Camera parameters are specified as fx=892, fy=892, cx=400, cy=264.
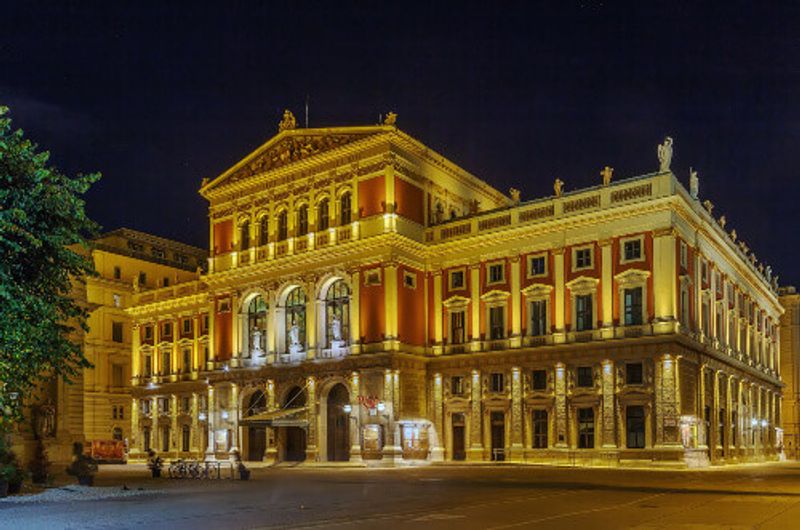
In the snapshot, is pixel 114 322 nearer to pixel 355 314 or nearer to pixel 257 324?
pixel 257 324

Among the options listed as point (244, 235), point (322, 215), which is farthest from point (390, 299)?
point (244, 235)

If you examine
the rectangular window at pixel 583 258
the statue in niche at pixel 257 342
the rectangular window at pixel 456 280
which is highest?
the rectangular window at pixel 583 258

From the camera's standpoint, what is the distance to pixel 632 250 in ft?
174

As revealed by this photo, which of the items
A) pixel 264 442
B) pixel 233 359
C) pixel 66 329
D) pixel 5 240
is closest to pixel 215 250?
pixel 233 359

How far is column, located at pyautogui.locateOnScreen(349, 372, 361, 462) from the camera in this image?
58.7m

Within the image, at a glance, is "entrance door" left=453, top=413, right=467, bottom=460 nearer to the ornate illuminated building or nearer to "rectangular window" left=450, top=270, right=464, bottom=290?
the ornate illuminated building

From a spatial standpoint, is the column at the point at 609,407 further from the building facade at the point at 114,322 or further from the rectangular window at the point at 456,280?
the building facade at the point at 114,322

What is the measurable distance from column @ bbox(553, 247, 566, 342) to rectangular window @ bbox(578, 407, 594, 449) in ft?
15.1

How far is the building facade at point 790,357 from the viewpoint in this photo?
283 ft

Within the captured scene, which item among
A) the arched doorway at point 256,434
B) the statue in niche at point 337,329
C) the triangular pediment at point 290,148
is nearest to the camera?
the statue in niche at point 337,329

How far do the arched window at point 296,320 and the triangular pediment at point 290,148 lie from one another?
32.0 ft

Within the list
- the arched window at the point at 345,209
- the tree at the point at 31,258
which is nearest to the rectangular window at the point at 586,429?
the arched window at the point at 345,209

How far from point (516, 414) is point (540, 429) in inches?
69.6

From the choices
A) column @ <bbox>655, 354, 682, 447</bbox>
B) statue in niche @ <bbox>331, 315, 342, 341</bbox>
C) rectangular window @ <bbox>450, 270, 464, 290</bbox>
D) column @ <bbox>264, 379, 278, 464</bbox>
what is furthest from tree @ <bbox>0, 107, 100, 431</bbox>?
column @ <bbox>264, 379, 278, 464</bbox>
